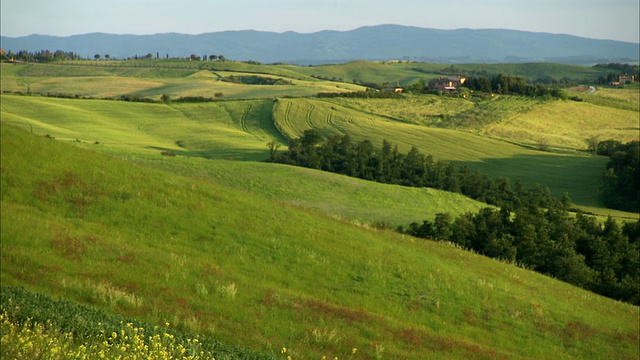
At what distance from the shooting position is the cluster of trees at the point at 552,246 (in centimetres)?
2916

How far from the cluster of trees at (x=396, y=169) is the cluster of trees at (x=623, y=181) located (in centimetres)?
1419

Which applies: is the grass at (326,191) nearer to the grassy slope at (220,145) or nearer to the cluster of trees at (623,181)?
the grassy slope at (220,145)

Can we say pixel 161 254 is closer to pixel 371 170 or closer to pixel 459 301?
pixel 459 301

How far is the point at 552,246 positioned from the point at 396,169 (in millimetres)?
28957

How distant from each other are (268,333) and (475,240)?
22554mm

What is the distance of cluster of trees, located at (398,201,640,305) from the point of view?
95.7 feet

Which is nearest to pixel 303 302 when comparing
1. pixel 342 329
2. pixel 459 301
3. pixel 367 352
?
pixel 342 329

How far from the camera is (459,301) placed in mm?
18219

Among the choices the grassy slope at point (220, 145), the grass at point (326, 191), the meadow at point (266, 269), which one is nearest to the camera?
the meadow at point (266, 269)

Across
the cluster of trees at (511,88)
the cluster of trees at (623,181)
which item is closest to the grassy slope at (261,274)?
the cluster of trees at (623,181)

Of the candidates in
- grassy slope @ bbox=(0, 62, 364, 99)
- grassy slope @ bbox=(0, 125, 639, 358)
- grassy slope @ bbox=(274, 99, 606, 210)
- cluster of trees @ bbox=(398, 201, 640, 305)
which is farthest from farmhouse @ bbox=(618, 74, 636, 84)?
grassy slope @ bbox=(0, 125, 639, 358)

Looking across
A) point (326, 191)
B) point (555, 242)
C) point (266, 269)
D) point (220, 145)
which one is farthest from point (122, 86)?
point (266, 269)

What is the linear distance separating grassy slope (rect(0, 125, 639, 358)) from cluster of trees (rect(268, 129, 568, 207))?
31701 mm

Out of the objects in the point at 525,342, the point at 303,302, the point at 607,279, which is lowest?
the point at 607,279
